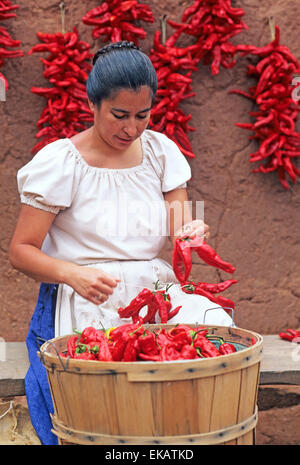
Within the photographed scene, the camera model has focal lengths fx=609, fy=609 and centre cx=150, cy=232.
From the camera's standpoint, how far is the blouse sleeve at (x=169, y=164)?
100 inches

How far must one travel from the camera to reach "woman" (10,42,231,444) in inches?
86.6

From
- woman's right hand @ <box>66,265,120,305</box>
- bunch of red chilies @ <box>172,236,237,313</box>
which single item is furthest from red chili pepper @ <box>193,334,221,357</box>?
bunch of red chilies @ <box>172,236,237,313</box>

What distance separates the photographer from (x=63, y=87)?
324cm

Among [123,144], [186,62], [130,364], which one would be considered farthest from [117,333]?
[186,62]

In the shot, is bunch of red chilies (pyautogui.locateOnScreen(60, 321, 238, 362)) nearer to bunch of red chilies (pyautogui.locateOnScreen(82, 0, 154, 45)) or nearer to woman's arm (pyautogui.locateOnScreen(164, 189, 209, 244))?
woman's arm (pyautogui.locateOnScreen(164, 189, 209, 244))

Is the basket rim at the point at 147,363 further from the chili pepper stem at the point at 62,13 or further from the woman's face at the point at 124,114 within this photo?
the chili pepper stem at the point at 62,13

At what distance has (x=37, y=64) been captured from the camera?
3283mm

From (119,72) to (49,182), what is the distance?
1.58 ft

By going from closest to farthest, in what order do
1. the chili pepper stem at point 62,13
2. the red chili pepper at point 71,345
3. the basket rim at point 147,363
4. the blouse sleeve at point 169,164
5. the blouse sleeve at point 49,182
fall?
the basket rim at point 147,363 < the red chili pepper at point 71,345 < the blouse sleeve at point 49,182 < the blouse sleeve at point 169,164 < the chili pepper stem at point 62,13

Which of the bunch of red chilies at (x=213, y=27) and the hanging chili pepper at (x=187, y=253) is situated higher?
the bunch of red chilies at (x=213, y=27)

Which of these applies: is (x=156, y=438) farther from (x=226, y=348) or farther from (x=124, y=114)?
(x=124, y=114)

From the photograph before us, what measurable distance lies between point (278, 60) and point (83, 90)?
3.55 ft

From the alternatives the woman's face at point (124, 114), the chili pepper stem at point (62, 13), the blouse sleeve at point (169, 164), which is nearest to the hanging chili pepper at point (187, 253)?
the blouse sleeve at point (169, 164)

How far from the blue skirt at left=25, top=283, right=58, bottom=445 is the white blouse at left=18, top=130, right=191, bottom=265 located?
0.19 meters
